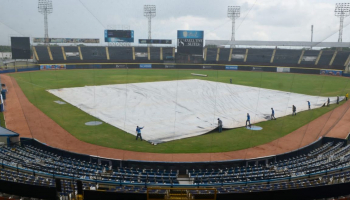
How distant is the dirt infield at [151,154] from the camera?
17.3 meters

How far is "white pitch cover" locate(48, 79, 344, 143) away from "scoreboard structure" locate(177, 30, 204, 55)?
122ft

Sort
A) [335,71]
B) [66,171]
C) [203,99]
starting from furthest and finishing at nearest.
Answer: [335,71] < [203,99] < [66,171]

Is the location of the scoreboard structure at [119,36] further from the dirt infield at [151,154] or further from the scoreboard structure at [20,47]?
the dirt infield at [151,154]

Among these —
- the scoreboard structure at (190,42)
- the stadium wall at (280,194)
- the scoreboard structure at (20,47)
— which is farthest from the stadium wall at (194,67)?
the stadium wall at (280,194)

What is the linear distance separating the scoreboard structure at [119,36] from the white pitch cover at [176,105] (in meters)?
45.4

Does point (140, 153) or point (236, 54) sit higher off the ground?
point (236, 54)

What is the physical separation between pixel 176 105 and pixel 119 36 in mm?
60323

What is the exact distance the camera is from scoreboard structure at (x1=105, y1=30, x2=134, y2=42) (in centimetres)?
8431

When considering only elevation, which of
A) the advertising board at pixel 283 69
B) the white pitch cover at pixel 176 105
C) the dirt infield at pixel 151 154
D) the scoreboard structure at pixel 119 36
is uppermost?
the scoreboard structure at pixel 119 36

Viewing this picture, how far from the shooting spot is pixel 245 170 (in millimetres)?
13305

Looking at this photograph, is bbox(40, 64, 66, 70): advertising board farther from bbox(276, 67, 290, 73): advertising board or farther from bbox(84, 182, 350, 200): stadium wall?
bbox(84, 182, 350, 200): stadium wall

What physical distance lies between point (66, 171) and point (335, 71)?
70082mm

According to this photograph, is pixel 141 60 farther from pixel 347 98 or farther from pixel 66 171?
pixel 66 171

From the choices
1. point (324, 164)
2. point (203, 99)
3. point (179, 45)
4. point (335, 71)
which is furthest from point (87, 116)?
point (335, 71)
